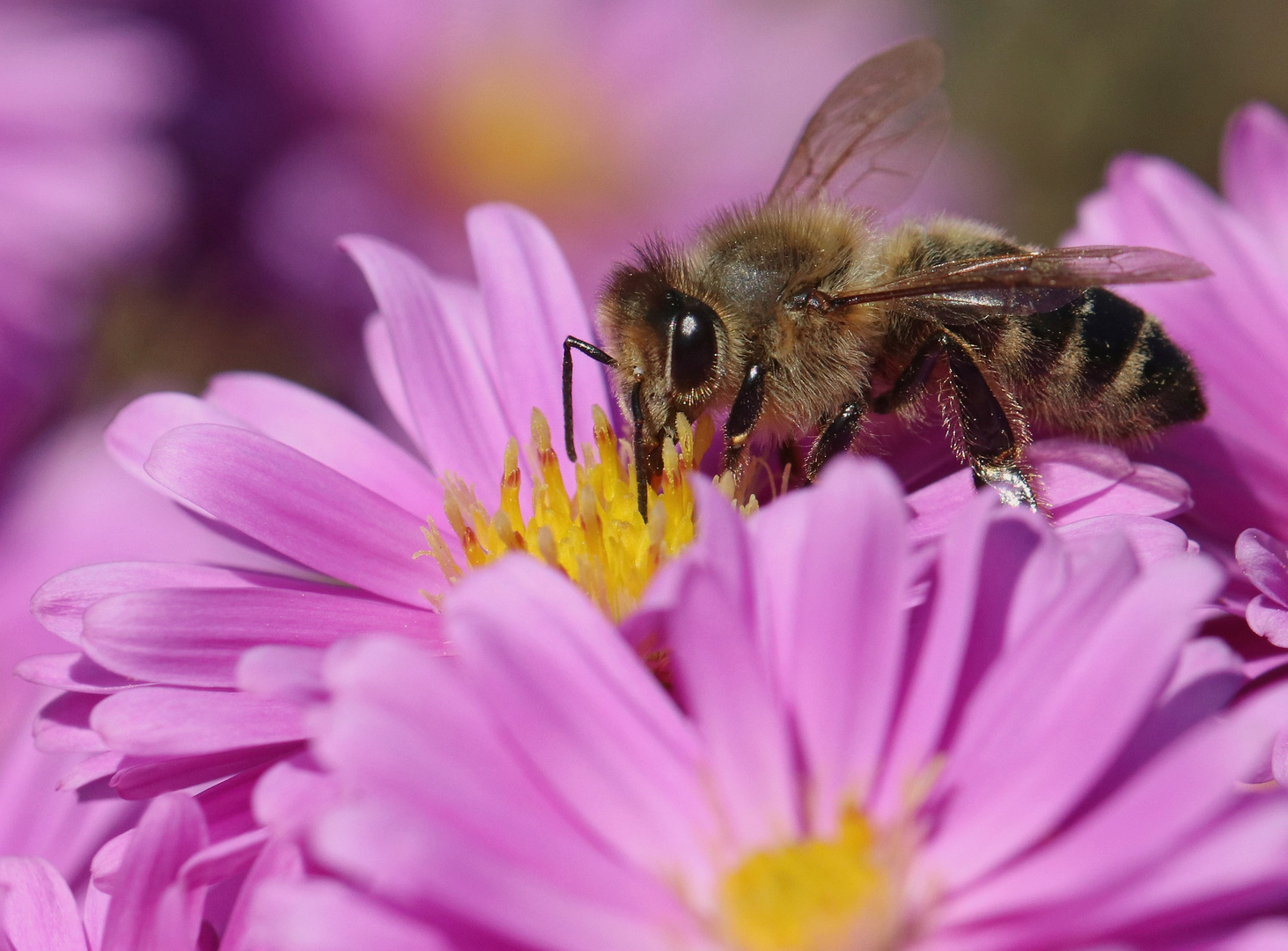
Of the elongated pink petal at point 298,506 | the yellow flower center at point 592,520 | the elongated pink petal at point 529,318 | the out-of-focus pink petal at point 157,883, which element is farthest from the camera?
the elongated pink petal at point 529,318

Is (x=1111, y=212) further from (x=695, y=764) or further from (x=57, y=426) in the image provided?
(x=57, y=426)

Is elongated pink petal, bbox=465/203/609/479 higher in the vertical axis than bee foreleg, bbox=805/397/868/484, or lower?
Answer: higher

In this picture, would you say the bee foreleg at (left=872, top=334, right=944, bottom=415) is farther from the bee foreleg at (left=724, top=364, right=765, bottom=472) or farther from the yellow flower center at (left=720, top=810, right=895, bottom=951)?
the yellow flower center at (left=720, top=810, right=895, bottom=951)

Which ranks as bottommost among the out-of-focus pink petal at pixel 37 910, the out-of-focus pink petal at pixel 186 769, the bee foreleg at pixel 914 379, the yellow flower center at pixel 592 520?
the out-of-focus pink petal at pixel 37 910

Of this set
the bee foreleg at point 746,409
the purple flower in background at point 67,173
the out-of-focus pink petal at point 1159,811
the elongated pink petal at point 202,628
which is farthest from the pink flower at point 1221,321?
the purple flower in background at point 67,173

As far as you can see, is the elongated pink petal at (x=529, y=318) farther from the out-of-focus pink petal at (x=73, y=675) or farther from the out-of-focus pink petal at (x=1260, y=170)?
the out-of-focus pink petal at (x=1260, y=170)

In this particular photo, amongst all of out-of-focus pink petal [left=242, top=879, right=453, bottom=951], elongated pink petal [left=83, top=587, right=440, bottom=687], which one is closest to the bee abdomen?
elongated pink petal [left=83, top=587, right=440, bottom=687]

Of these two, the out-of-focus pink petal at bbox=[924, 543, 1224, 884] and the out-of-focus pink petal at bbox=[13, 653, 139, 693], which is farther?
the out-of-focus pink petal at bbox=[13, 653, 139, 693]

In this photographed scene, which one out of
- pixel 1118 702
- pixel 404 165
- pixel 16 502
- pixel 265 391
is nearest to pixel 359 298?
pixel 404 165

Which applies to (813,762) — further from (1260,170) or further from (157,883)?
(1260,170)
